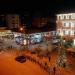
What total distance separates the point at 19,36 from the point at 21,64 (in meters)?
21.3

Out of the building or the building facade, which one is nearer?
the building facade

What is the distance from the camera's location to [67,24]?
45.8 m

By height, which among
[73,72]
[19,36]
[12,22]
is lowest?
[73,72]

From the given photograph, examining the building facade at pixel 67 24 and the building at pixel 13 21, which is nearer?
the building facade at pixel 67 24

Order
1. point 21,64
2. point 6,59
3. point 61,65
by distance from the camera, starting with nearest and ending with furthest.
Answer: point 61,65, point 21,64, point 6,59

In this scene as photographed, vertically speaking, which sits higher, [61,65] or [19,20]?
[19,20]

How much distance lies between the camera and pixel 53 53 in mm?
40281

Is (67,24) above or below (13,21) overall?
below

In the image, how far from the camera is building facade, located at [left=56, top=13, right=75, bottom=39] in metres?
44.8

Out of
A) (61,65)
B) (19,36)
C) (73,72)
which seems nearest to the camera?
(73,72)

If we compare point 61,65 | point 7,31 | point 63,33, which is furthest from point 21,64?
point 7,31

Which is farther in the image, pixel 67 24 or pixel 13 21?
pixel 13 21

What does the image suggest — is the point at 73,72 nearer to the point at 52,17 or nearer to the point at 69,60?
the point at 69,60

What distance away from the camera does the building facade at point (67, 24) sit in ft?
147
